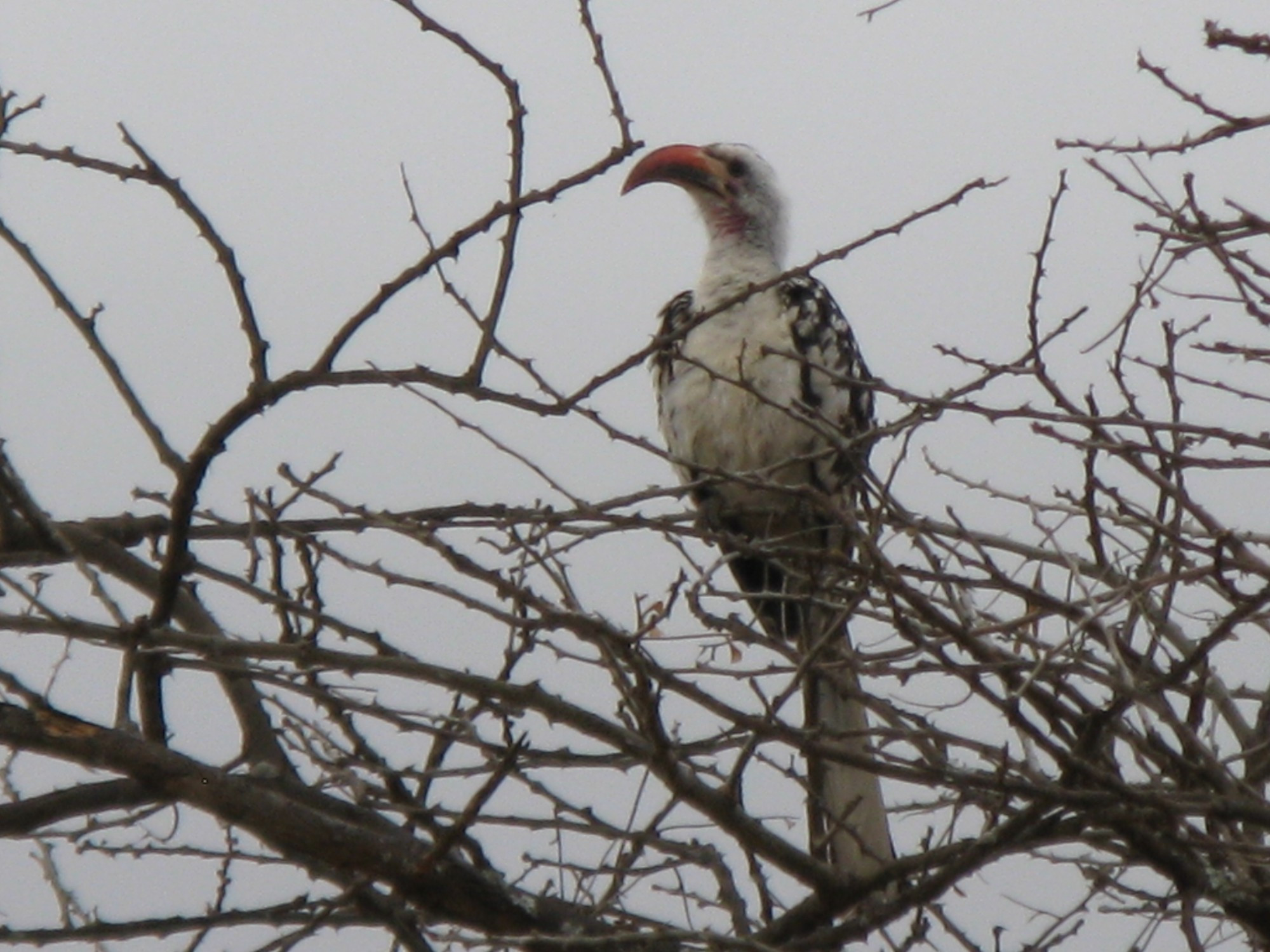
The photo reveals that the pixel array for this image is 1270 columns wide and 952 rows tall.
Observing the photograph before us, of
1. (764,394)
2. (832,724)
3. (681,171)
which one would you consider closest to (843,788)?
(832,724)

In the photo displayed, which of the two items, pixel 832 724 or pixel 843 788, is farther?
pixel 832 724

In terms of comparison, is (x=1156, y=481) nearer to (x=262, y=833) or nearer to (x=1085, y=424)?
(x=1085, y=424)

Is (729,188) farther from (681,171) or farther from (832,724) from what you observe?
(832,724)

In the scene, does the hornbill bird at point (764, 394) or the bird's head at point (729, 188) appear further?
the bird's head at point (729, 188)

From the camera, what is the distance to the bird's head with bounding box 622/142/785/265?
4.89 m

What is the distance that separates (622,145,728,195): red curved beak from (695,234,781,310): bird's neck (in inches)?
6.2

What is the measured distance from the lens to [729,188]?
4.93 meters

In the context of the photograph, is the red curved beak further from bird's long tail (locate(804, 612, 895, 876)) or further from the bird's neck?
bird's long tail (locate(804, 612, 895, 876))

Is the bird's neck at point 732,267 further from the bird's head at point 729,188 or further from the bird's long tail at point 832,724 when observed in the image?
the bird's long tail at point 832,724

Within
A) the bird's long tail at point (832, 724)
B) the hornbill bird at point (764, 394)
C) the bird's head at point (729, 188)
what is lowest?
the bird's long tail at point (832, 724)

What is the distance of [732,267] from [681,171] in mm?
375

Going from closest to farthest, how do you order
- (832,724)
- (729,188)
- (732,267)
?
(832,724) < (732,267) < (729,188)

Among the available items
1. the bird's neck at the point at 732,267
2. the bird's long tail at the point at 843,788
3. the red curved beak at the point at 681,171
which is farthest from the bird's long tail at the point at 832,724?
the red curved beak at the point at 681,171

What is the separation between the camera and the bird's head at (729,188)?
4.89 m
